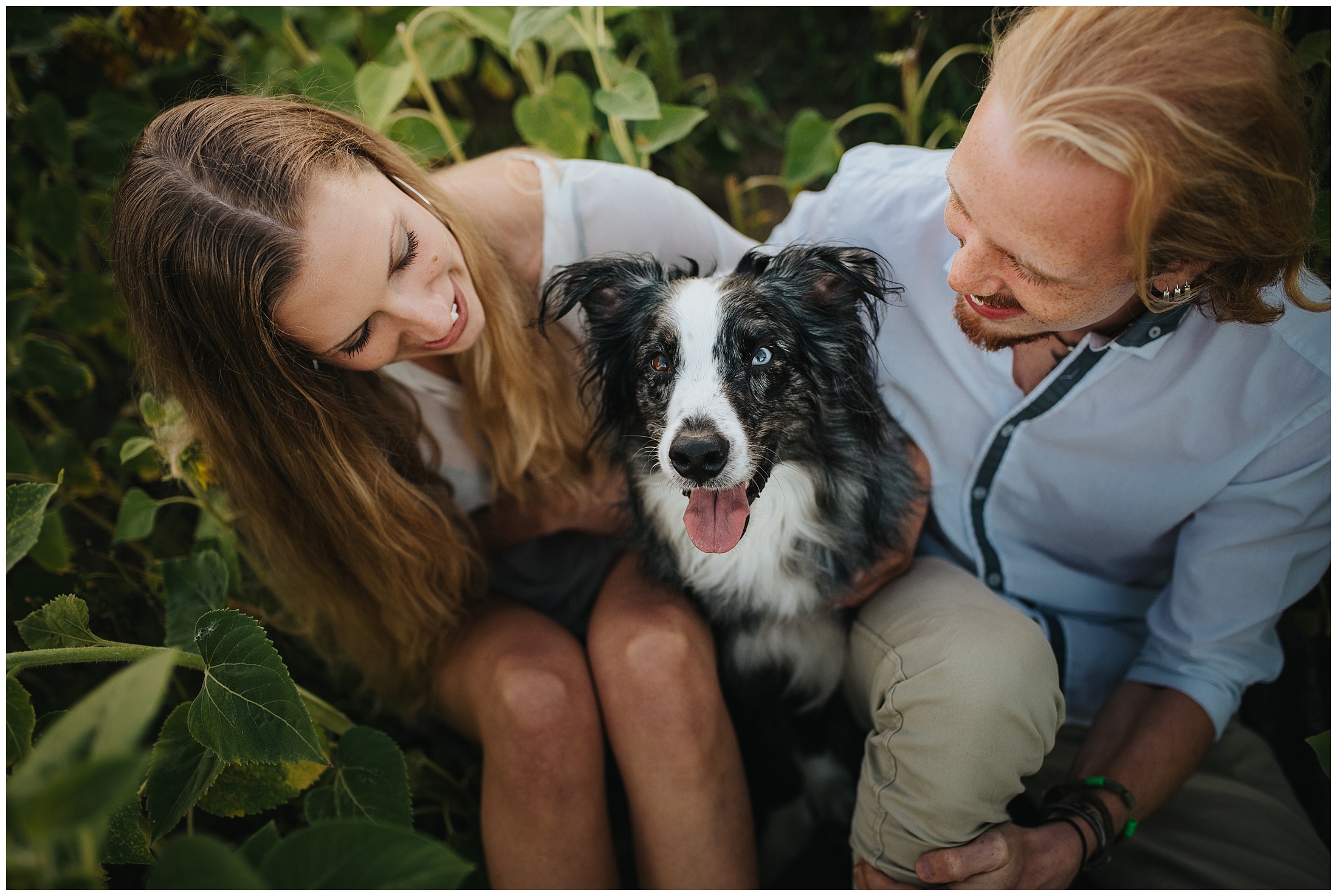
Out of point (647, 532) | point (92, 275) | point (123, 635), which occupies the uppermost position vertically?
point (92, 275)

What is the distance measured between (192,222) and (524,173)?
0.78 meters

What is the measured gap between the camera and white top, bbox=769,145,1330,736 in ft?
4.63

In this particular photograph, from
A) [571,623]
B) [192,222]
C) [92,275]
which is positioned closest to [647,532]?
[571,623]

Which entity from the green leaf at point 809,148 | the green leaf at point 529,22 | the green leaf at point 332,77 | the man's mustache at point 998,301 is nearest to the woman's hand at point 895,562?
the man's mustache at point 998,301

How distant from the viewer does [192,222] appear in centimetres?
132

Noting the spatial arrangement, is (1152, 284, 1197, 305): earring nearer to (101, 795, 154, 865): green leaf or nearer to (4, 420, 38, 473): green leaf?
(101, 795, 154, 865): green leaf

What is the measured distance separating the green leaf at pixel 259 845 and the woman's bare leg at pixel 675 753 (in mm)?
743

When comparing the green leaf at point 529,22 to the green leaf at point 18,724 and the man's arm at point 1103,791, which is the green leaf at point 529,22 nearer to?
the green leaf at point 18,724

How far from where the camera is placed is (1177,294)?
124 centimetres

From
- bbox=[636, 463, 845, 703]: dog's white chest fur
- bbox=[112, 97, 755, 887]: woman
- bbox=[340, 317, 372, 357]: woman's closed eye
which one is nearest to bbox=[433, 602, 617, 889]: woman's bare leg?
bbox=[112, 97, 755, 887]: woman

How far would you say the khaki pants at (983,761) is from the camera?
55.7 inches

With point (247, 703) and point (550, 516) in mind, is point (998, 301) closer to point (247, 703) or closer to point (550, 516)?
point (550, 516)

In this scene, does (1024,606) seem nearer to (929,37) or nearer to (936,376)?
(936,376)

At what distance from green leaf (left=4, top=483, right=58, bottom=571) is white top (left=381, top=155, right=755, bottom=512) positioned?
692 mm
